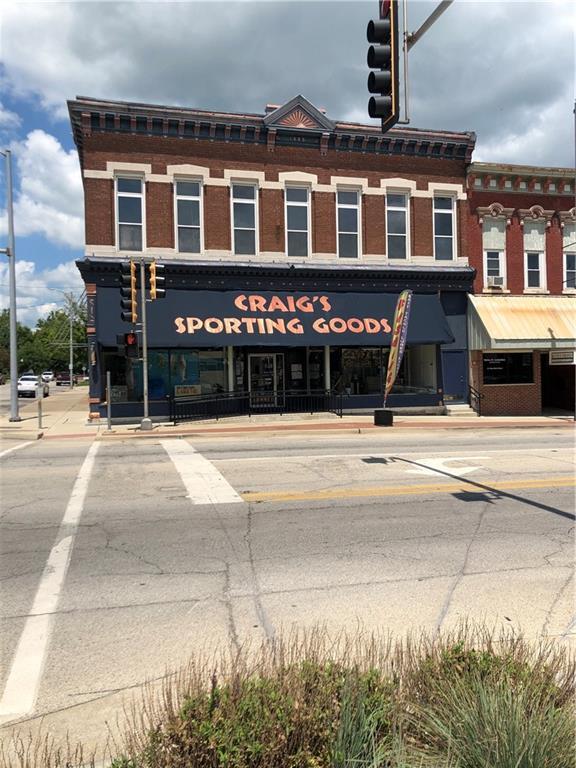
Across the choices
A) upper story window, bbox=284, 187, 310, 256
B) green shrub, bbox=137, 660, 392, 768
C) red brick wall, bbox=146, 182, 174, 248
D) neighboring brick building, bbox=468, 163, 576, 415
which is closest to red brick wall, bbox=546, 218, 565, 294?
neighboring brick building, bbox=468, 163, 576, 415

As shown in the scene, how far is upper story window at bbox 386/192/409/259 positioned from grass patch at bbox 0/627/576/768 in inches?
851

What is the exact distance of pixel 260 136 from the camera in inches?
846

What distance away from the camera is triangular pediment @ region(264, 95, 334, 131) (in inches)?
858

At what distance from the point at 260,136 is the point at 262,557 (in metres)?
19.5

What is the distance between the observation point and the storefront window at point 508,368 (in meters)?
23.4

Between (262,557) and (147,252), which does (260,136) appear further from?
(262,557)

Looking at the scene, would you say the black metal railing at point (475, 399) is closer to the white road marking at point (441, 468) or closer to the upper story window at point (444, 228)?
the upper story window at point (444, 228)

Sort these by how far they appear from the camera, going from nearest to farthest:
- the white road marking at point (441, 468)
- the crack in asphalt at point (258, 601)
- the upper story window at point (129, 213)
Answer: the crack in asphalt at point (258, 601) → the white road marking at point (441, 468) → the upper story window at point (129, 213)

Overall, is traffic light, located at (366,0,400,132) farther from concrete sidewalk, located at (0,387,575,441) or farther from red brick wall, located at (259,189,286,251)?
red brick wall, located at (259,189,286,251)

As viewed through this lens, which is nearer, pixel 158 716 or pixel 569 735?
Result: pixel 569 735

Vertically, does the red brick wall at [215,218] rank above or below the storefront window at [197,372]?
above

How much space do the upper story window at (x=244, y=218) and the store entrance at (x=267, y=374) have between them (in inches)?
167

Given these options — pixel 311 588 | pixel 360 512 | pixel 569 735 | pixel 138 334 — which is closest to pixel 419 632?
pixel 311 588

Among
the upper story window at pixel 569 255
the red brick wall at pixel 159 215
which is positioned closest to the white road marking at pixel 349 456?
the red brick wall at pixel 159 215
